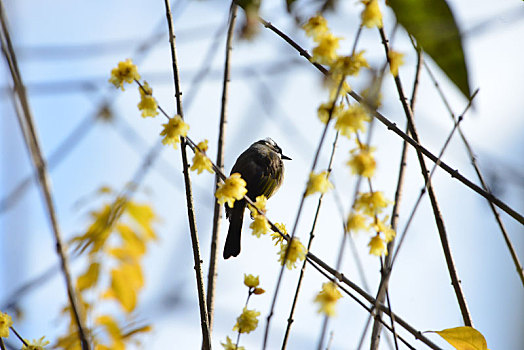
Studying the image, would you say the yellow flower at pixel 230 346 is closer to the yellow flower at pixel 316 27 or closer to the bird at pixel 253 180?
the yellow flower at pixel 316 27

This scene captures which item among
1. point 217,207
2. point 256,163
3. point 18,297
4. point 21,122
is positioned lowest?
point 18,297

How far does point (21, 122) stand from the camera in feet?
4.18

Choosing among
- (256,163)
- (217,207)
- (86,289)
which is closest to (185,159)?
(217,207)

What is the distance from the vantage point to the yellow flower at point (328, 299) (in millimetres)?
1468

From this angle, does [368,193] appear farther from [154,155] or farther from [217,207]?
[217,207]

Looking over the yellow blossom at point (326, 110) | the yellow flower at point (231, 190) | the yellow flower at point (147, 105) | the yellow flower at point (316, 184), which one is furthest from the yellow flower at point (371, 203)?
the yellow flower at point (147, 105)

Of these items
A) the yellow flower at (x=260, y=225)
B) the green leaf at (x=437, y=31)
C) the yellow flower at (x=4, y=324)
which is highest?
the green leaf at (x=437, y=31)

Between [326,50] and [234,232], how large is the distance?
217cm

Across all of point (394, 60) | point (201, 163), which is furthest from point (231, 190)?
point (394, 60)

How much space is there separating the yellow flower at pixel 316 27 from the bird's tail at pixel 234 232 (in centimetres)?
207

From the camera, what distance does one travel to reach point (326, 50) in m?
1.48

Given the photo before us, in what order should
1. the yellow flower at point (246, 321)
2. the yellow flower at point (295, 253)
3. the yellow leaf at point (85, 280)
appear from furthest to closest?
the yellow leaf at point (85, 280)
the yellow flower at point (246, 321)
the yellow flower at point (295, 253)

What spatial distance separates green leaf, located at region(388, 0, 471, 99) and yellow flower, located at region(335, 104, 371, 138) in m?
0.30

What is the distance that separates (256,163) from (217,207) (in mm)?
1306
